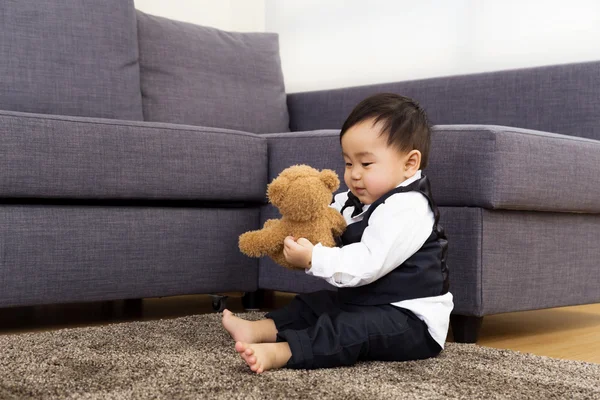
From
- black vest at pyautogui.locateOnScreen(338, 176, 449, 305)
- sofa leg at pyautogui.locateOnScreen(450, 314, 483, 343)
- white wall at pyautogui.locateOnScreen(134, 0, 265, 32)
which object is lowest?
sofa leg at pyautogui.locateOnScreen(450, 314, 483, 343)

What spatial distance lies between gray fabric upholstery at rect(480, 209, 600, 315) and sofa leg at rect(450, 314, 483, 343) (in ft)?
0.13

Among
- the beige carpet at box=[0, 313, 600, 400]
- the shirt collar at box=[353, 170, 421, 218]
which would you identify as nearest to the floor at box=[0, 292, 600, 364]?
the beige carpet at box=[0, 313, 600, 400]

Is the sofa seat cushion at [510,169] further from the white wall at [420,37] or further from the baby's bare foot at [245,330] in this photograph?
the white wall at [420,37]

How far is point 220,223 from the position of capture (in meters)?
2.03

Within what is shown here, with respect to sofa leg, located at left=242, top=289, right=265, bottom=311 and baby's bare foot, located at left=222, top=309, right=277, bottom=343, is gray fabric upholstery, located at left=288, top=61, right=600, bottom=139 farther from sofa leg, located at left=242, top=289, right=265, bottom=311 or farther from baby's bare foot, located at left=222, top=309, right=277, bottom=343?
baby's bare foot, located at left=222, top=309, right=277, bottom=343

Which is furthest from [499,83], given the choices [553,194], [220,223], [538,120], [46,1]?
[46,1]

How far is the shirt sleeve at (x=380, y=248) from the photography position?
132 centimetres

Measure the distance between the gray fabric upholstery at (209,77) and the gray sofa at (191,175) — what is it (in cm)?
1

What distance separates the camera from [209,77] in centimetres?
273

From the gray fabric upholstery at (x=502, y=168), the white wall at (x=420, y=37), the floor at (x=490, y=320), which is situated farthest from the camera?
the white wall at (x=420, y=37)

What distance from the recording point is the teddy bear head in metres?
1.36

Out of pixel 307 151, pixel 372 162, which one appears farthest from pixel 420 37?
pixel 372 162

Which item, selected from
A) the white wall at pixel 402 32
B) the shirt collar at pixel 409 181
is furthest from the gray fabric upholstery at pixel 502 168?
the white wall at pixel 402 32

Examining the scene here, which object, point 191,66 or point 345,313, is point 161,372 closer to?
point 345,313
